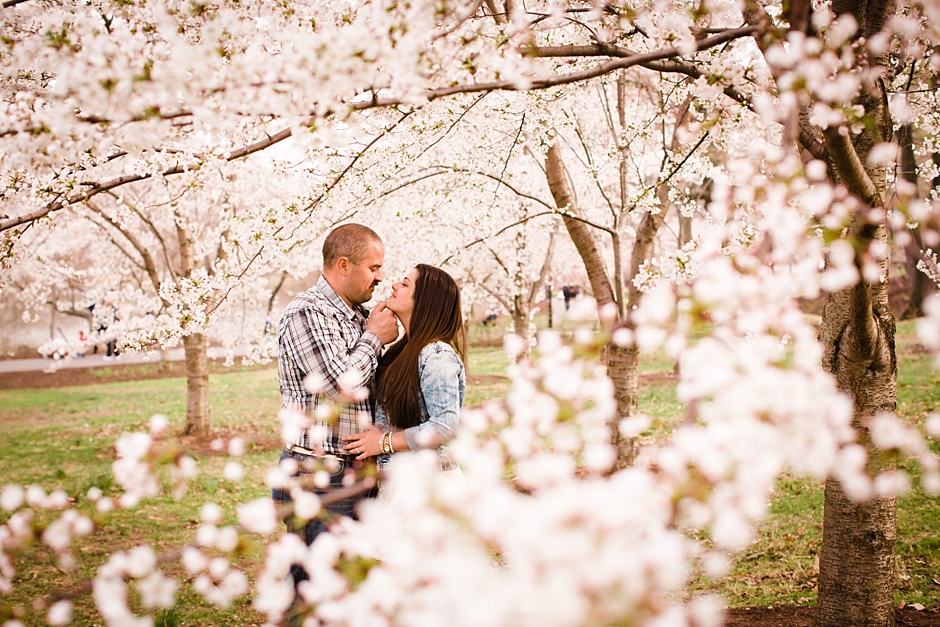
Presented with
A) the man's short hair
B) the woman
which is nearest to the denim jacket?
the woman

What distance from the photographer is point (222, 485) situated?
8242mm

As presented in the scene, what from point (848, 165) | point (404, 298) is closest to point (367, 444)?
point (404, 298)

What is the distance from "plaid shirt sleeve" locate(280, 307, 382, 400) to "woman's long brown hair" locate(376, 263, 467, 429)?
13 centimetres

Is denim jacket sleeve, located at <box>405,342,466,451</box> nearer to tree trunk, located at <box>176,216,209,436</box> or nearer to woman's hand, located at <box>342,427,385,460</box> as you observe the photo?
woman's hand, located at <box>342,427,385,460</box>

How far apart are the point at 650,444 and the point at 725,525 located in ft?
27.6

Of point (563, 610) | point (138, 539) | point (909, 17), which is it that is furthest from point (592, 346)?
point (138, 539)

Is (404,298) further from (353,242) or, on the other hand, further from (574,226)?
(574,226)

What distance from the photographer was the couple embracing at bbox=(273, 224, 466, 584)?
3340mm

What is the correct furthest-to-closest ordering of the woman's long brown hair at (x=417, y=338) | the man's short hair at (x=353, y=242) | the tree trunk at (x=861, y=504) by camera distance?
1. the man's short hair at (x=353, y=242)
2. the woman's long brown hair at (x=417, y=338)
3. the tree trunk at (x=861, y=504)

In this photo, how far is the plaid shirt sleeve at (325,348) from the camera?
3.34 m

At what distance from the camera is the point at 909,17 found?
336 cm

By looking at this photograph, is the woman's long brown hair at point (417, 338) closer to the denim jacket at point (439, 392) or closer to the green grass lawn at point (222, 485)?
the denim jacket at point (439, 392)

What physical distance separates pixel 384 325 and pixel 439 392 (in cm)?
49

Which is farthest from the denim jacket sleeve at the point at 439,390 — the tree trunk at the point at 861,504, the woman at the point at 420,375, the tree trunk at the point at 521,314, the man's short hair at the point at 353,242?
the tree trunk at the point at 521,314
